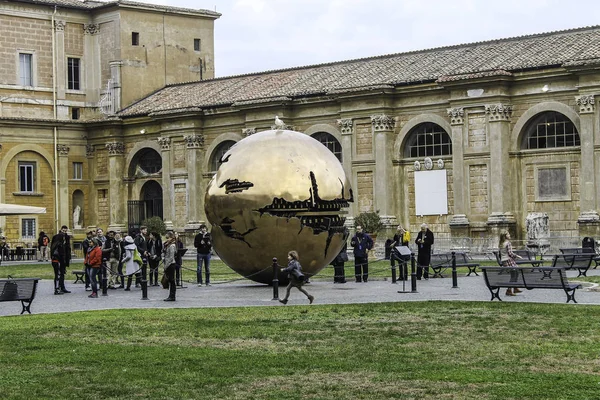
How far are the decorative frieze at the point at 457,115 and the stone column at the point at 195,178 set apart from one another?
14.5 meters

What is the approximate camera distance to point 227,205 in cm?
2767

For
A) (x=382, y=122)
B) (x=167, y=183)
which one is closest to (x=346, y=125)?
(x=382, y=122)

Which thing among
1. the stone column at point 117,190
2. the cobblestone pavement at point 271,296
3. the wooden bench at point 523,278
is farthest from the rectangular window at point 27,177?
the wooden bench at point 523,278

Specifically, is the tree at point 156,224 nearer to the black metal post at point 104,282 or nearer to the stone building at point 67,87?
the stone building at point 67,87

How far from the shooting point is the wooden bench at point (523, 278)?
2344cm

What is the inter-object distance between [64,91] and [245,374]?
50.1 meters

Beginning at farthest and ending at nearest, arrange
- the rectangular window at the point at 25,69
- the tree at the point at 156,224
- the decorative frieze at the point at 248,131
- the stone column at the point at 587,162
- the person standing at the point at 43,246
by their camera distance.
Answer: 1. the rectangular window at the point at 25,69
2. the tree at the point at 156,224
3. the person standing at the point at 43,246
4. the decorative frieze at the point at 248,131
5. the stone column at the point at 587,162

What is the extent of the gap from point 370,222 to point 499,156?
5631mm

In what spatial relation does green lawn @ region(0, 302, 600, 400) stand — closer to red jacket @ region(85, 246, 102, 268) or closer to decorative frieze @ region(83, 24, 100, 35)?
red jacket @ region(85, 246, 102, 268)

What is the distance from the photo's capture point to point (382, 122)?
49938 millimetres

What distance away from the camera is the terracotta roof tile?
152 ft

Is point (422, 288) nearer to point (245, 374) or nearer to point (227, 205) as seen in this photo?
point (227, 205)

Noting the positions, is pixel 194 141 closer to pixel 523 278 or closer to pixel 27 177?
pixel 27 177

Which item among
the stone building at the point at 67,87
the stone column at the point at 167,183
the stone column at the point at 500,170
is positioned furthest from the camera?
the stone building at the point at 67,87
